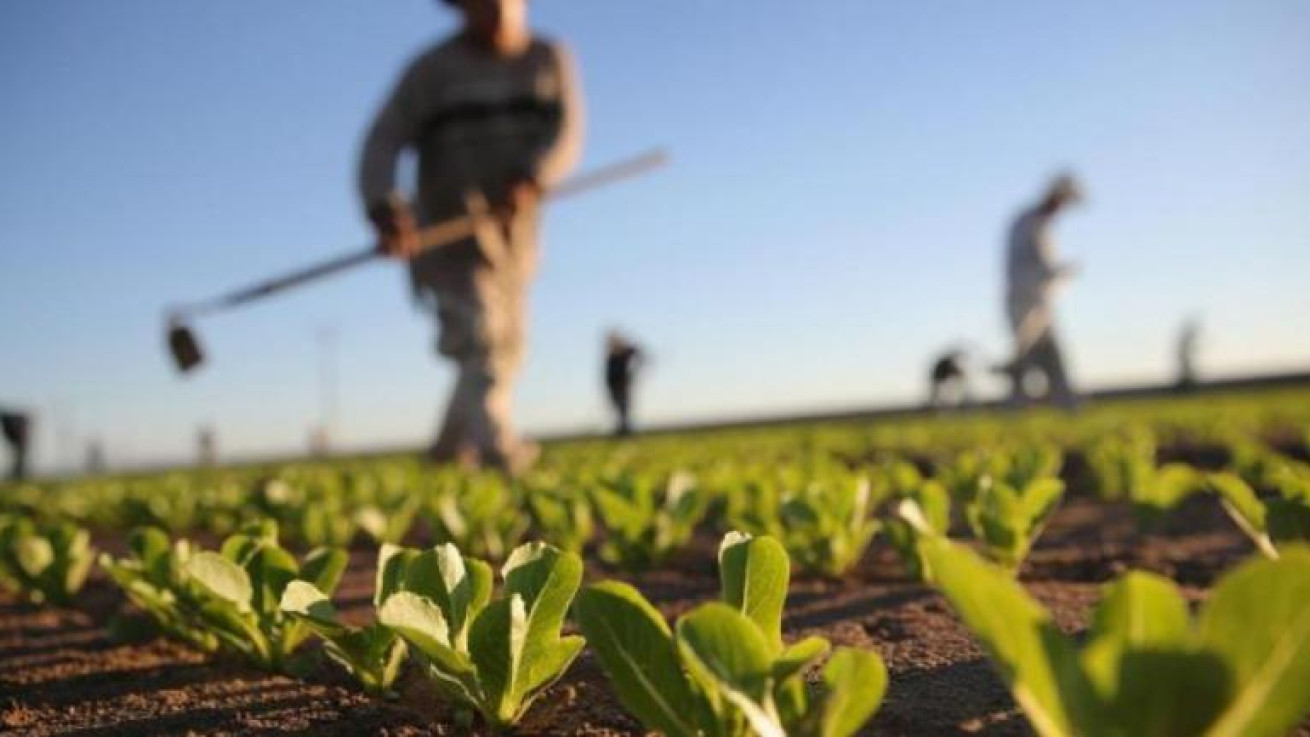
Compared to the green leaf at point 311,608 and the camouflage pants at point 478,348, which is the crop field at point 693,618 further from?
the camouflage pants at point 478,348

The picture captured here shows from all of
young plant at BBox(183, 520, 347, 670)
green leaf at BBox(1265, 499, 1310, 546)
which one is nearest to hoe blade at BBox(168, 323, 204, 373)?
young plant at BBox(183, 520, 347, 670)

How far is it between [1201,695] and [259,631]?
137 cm

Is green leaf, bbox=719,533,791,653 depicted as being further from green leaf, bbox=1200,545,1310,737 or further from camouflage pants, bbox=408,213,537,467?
camouflage pants, bbox=408,213,537,467

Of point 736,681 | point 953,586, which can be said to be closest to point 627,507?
point 736,681

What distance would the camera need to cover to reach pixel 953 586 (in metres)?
0.69

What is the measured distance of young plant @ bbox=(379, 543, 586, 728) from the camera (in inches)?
41.7

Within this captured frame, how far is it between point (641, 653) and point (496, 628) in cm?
19

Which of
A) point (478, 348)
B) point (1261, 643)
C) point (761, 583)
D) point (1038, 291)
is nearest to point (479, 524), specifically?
point (761, 583)

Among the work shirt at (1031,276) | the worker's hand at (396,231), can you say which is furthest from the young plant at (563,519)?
the work shirt at (1031,276)

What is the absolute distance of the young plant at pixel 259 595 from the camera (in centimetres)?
140

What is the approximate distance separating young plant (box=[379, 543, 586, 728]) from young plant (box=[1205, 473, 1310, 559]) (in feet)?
4.05

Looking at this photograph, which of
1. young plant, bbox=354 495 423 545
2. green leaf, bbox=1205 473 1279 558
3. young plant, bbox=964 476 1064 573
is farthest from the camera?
young plant, bbox=354 495 423 545

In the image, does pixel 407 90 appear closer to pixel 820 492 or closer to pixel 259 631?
pixel 820 492

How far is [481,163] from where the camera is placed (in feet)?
19.8
